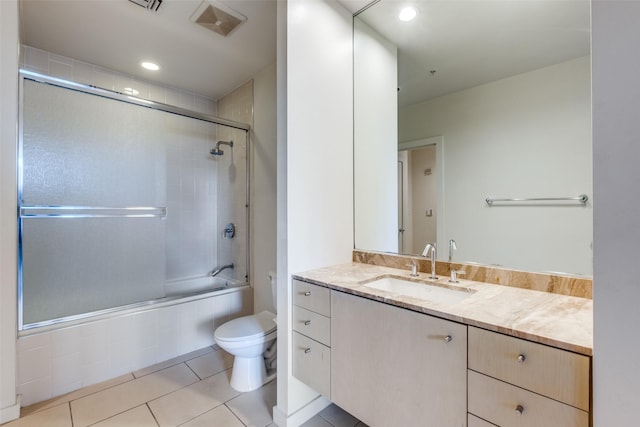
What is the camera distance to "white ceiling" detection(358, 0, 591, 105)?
4.24 ft

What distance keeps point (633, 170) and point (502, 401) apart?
730 millimetres

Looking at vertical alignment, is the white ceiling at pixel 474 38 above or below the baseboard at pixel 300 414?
above

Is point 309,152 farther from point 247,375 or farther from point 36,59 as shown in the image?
point 36,59

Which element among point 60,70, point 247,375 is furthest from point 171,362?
point 60,70

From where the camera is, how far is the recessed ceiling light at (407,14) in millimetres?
1721

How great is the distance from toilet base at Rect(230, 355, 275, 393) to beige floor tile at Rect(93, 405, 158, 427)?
475 mm

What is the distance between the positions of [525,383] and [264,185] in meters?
2.22

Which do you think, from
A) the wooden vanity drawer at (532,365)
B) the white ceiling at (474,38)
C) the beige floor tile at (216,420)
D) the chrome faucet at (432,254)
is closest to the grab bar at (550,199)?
the chrome faucet at (432,254)

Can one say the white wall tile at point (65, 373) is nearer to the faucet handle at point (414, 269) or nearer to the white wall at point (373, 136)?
the white wall at point (373, 136)

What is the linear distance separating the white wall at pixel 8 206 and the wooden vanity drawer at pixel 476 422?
2.26 meters

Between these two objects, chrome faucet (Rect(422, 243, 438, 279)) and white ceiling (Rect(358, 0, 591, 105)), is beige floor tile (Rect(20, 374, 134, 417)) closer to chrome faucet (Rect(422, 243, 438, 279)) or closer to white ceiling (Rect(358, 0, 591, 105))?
chrome faucet (Rect(422, 243, 438, 279))

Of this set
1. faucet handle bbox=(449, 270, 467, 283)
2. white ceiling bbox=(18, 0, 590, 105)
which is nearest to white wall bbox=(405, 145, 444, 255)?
faucet handle bbox=(449, 270, 467, 283)

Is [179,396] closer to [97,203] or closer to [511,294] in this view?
[97,203]

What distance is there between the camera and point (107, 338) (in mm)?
1973
